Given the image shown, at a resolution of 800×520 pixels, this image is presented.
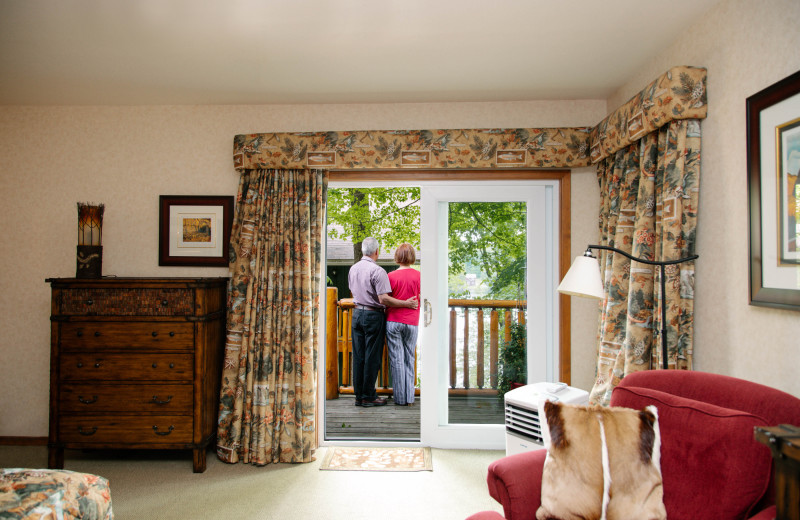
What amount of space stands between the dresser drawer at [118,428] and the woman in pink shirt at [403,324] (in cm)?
185

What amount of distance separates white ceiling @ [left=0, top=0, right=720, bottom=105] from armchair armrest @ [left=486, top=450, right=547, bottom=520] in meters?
1.91

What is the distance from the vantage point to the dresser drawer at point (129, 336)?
2.82 metres

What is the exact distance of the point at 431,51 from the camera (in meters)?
2.48

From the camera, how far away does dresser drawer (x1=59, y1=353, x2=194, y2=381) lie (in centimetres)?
282

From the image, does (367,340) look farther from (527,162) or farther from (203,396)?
(527,162)

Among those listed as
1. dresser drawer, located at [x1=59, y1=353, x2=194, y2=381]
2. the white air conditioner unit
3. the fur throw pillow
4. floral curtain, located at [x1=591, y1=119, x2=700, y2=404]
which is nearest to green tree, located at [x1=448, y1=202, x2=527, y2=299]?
floral curtain, located at [x1=591, y1=119, x2=700, y2=404]

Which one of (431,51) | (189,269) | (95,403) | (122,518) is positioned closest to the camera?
(122,518)

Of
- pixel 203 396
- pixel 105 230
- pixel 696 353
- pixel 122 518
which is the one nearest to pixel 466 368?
pixel 696 353

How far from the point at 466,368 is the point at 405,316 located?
914 millimetres

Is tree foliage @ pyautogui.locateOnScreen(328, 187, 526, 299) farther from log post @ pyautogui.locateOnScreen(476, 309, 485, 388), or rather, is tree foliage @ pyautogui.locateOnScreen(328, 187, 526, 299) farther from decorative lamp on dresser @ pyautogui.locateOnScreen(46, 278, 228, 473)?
decorative lamp on dresser @ pyautogui.locateOnScreen(46, 278, 228, 473)

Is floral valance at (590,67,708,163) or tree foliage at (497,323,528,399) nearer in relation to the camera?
floral valance at (590,67,708,163)

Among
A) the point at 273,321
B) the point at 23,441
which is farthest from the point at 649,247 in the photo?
the point at 23,441

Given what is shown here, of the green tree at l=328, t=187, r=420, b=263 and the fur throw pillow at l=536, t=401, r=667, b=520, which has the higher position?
the green tree at l=328, t=187, r=420, b=263

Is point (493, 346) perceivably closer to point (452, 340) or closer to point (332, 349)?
point (452, 340)
